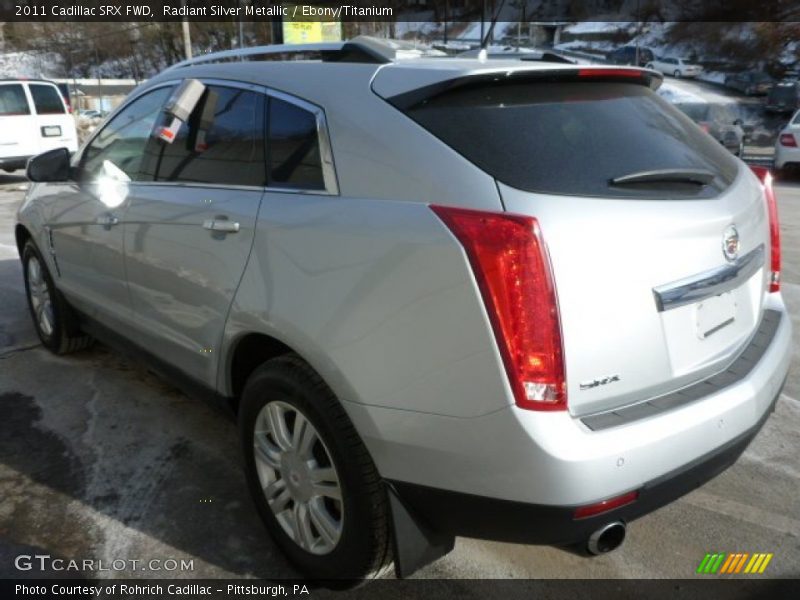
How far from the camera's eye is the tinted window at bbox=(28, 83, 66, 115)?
14.8m

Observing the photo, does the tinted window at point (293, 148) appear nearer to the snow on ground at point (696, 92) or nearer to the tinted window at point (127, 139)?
the tinted window at point (127, 139)

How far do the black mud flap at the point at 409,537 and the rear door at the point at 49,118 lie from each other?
14996 mm

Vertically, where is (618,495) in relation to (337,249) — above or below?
below

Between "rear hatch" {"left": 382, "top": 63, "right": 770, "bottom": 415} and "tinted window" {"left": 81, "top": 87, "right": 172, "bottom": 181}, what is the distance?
5.46 feet

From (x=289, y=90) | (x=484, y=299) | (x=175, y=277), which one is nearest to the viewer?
(x=484, y=299)

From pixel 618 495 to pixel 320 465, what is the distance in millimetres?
936

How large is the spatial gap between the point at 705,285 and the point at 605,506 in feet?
2.33

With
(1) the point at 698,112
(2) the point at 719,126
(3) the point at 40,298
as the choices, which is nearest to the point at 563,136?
(3) the point at 40,298

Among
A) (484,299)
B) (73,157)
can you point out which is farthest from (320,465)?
(73,157)

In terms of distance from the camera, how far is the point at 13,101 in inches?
571

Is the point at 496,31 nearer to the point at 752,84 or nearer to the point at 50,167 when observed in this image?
the point at 752,84

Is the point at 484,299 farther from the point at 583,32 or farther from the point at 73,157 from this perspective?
the point at 583,32

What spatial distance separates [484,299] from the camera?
173 cm

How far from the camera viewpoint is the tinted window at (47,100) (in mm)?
14828
